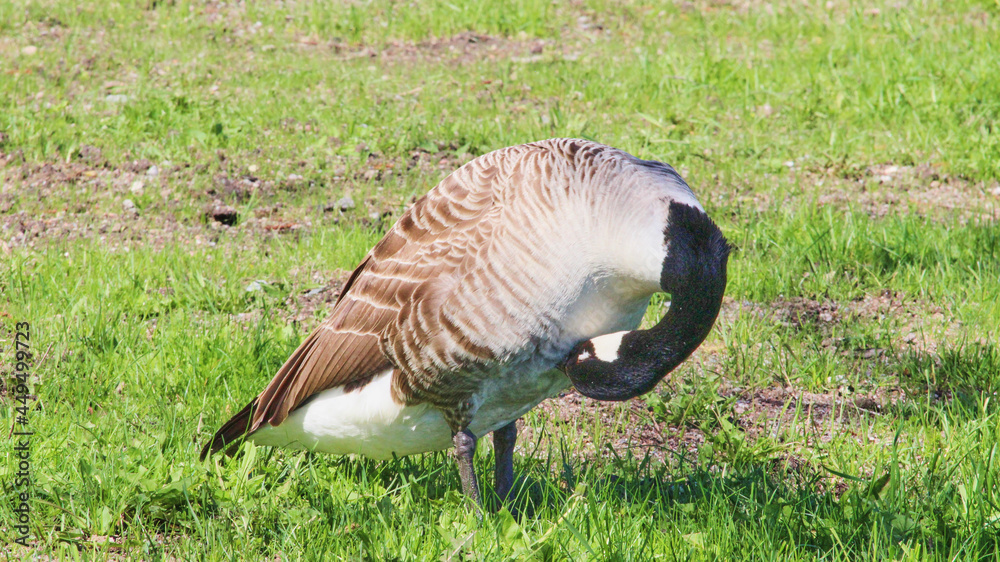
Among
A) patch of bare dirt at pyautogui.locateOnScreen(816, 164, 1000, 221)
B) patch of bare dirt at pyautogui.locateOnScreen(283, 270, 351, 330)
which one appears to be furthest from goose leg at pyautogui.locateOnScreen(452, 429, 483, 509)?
patch of bare dirt at pyautogui.locateOnScreen(816, 164, 1000, 221)

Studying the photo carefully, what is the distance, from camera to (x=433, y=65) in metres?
8.40

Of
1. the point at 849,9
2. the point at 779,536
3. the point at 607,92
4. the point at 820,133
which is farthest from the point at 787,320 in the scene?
the point at 849,9

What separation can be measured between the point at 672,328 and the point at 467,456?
0.89 metres

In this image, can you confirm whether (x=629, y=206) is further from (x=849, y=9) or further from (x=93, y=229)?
(x=849, y=9)

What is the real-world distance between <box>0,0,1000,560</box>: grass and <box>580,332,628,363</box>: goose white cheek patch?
0.50 metres

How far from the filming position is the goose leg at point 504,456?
3.59 m

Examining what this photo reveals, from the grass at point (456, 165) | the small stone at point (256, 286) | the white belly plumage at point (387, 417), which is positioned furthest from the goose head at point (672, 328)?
the small stone at point (256, 286)

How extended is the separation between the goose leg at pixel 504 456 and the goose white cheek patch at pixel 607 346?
2.10 feet

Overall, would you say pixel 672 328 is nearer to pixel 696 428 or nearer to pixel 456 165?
pixel 696 428

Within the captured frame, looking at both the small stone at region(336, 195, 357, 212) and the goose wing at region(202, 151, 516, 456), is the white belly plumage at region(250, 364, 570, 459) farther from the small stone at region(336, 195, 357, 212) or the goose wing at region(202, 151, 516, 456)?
the small stone at region(336, 195, 357, 212)

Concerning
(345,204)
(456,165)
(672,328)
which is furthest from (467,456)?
(456,165)

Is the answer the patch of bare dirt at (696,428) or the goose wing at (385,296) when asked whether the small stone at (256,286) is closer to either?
the goose wing at (385,296)

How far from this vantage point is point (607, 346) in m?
3.07

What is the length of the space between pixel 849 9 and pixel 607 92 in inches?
139
